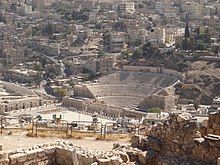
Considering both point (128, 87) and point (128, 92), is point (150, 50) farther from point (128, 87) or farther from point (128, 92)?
point (128, 92)

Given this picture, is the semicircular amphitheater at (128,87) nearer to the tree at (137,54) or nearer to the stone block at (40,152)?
the tree at (137,54)

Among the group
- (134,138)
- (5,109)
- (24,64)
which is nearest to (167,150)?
(134,138)

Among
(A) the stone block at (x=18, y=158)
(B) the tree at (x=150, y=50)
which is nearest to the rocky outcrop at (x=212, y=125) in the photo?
(A) the stone block at (x=18, y=158)

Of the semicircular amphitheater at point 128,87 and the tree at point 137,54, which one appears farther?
the tree at point 137,54

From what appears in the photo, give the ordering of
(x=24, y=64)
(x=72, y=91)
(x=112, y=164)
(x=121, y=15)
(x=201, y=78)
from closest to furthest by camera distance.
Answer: (x=112, y=164), (x=201, y=78), (x=72, y=91), (x=24, y=64), (x=121, y=15)

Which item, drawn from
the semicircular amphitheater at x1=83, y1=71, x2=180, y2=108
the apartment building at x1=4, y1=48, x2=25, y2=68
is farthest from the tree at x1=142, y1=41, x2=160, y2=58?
the apartment building at x1=4, y1=48, x2=25, y2=68

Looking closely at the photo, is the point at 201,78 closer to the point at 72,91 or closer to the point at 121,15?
the point at 72,91

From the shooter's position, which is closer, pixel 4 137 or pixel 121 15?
pixel 4 137
